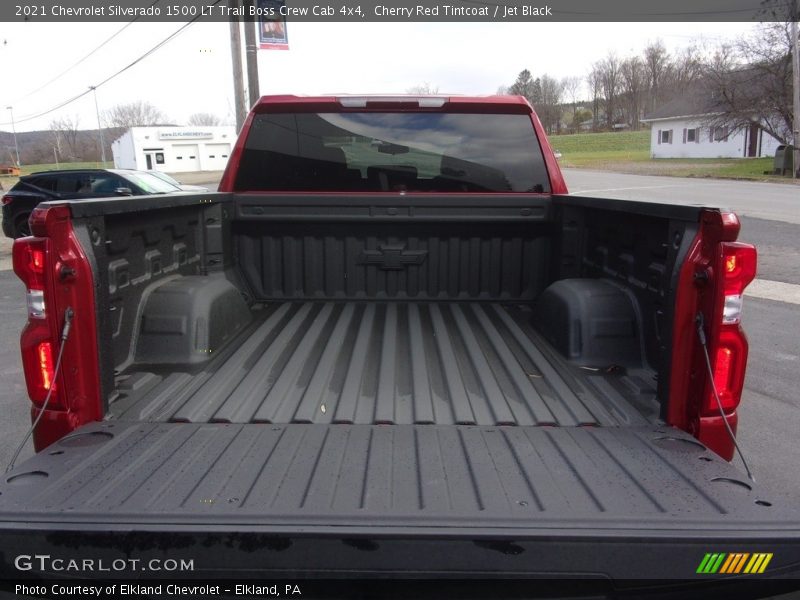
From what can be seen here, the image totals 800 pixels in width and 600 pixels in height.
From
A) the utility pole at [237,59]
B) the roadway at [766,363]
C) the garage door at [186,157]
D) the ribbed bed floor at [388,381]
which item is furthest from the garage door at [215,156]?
the ribbed bed floor at [388,381]

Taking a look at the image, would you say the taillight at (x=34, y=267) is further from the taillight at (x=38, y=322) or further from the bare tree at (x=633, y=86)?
the bare tree at (x=633, y=86)

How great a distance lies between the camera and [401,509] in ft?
5.80

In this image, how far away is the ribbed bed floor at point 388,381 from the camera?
8.44 ft

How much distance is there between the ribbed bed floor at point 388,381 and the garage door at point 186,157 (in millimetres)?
59715

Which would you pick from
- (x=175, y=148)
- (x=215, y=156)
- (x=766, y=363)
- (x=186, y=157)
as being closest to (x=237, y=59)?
(x=766, y=363)

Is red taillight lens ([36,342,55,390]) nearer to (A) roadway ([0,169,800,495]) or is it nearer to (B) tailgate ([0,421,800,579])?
(B) tailgate ([0,421,800,579])

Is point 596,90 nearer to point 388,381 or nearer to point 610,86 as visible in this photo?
point 610,86

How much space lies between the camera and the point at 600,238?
354 centimetres

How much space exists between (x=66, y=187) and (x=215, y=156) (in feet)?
160

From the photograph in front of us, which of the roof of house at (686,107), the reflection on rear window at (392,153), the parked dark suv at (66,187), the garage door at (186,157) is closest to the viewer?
the reflection on rear window at (392,153)

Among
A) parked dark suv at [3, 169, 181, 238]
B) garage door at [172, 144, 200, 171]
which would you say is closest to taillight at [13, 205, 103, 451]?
parked dark suv at [3, 169, 181, 238]

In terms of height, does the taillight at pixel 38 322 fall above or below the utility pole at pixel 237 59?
below

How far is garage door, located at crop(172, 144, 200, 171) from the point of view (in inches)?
2315

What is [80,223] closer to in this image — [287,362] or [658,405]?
[287,362]
